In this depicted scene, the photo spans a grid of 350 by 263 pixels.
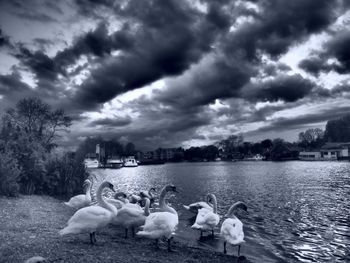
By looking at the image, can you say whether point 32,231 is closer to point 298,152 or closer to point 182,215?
point 182,215

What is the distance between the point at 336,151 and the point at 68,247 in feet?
579

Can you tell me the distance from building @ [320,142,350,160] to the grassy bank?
17083cm

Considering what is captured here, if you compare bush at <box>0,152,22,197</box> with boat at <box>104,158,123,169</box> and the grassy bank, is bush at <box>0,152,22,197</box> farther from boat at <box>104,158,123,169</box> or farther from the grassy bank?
boat at <box>104,158,123,169</box>

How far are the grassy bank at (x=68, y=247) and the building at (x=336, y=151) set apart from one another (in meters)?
171

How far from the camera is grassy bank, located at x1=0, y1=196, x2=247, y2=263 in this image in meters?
8.76

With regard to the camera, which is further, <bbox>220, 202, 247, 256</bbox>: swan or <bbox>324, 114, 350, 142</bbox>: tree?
<bbox>324, 114, 350, 142</bbox>: tree

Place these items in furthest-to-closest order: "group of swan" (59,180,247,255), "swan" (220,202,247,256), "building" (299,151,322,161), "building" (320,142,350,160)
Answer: "building" (299,151,322,161)
"building" (320,142,350,160)
"swan" (220,202,247,256)
"group of swan" (59,180,247,255)

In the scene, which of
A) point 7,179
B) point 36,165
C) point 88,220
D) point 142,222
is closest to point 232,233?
point 142,222

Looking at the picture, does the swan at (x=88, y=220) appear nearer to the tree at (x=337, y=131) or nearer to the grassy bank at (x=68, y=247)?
the grassy bank at (x=68, y=247)

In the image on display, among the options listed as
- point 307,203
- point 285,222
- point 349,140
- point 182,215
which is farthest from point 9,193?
point 349,140

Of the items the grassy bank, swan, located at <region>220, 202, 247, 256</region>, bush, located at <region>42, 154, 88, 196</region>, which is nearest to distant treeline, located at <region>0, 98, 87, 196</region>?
bush, located at <region>42, 154, 88, 196</region>

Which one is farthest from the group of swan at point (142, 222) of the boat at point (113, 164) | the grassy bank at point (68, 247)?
the boat at point (113, 164)

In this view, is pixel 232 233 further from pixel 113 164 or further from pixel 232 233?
pixel 113 164

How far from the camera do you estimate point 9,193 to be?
19.5 meters
